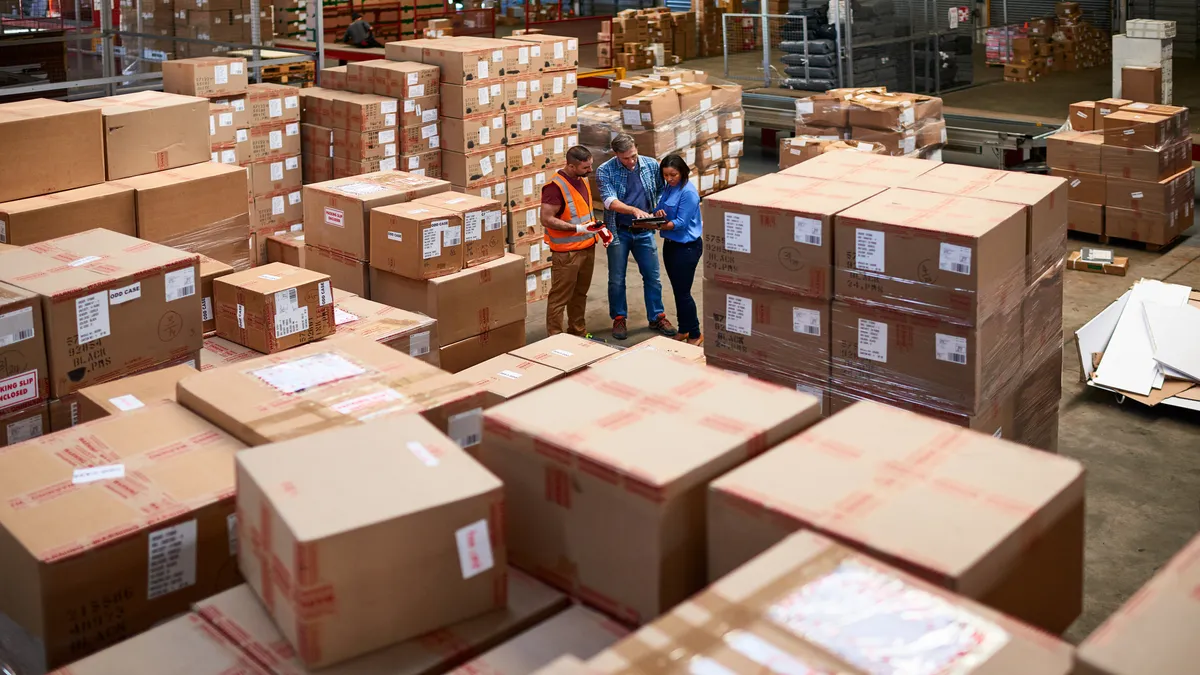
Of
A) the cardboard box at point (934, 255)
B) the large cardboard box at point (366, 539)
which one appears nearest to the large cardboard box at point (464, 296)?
the cardboard box at point (934, 255)

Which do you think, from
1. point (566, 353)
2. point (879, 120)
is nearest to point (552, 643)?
point (566, 353)

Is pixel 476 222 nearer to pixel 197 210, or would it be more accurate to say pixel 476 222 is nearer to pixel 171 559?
pixel 197 210

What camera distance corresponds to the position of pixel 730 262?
188 inches

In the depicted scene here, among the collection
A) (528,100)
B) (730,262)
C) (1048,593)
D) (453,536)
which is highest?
(528,100)

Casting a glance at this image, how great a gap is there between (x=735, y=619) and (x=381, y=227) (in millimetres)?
4672

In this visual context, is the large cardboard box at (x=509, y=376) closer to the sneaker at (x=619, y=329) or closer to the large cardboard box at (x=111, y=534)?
the large cardboard box at (x=111, y=534)

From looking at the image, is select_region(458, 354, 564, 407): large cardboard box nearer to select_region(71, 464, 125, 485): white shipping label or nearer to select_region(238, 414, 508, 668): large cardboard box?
select_region(71, 464, 125, 485): white shipping label

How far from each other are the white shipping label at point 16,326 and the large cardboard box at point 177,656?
5.71 feet

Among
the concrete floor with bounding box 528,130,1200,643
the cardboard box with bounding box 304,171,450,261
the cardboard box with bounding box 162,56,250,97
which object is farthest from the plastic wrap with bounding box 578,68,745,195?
the cardboard box with bounding box 304,171,450,261

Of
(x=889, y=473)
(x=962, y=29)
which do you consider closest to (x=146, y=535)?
(x=889, y=473)

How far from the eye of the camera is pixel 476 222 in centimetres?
680

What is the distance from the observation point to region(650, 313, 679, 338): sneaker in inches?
334

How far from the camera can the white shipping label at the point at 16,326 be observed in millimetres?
4177

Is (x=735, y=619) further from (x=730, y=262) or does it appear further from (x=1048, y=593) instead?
(x=730, y=262)
